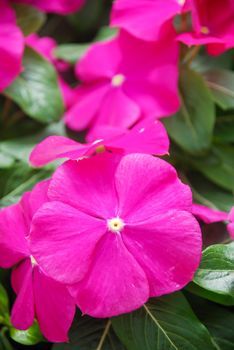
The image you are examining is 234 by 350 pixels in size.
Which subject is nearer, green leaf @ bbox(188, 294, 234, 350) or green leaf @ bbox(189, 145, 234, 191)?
green leaf @ bbox(188, 294, 234, 350)

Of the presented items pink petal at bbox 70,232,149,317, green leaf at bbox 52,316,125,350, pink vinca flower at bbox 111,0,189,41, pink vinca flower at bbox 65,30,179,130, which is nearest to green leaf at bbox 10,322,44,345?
green leaf at bbox 52,316,125,350

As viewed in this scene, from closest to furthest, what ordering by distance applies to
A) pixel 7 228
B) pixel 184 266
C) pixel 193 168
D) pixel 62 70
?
pixel 184 266 < pixel 7 228 < pixel 193 168 < pixel 62 70

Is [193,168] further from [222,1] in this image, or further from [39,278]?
[39,278]

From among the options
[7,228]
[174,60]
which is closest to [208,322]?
[7,228]

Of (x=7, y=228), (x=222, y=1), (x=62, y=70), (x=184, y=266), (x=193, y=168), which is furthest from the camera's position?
(x=62, y=70)

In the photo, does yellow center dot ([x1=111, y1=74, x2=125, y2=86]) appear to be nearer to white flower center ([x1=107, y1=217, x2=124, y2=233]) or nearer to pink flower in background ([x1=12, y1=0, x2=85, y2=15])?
pink flower in background ([x1=12, y1=0, x2=85, y2=15])

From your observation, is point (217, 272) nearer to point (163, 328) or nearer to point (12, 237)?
point (163, 328)
